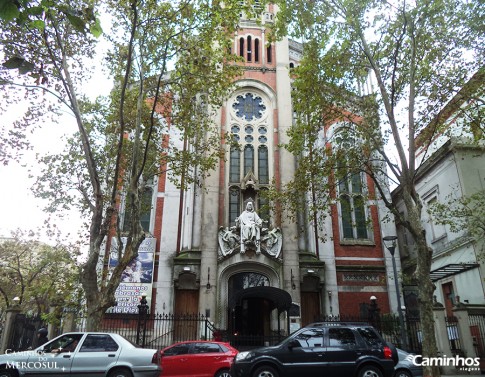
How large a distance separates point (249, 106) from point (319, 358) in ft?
59.5

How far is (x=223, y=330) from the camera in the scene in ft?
61.4

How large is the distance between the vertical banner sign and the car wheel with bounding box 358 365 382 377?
13.0 m

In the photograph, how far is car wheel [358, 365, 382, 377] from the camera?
9.43 m

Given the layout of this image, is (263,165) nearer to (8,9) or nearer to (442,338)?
(442,338)

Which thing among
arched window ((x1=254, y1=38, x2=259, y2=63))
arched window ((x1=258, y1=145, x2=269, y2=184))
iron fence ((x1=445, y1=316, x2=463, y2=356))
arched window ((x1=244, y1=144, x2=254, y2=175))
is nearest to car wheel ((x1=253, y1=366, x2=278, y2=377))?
iron fence ((x1=445, y1=316, x2=463, y2=356))

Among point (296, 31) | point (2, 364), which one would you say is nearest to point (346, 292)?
point (296, 31)

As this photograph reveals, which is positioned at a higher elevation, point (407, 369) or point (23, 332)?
point (23, 332)

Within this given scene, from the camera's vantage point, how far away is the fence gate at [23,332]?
16.6m

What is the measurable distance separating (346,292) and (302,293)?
93.6 inches

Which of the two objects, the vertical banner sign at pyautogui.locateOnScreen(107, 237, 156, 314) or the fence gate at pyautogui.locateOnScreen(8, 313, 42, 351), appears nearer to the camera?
the fence gate at pyautogui.locateOnScreen(8, 313, 42, 351)

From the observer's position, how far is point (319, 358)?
948 cm

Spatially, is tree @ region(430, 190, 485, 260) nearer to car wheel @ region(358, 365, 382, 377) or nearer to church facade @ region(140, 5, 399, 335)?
church facade @ region(140, 5, 399, 335)

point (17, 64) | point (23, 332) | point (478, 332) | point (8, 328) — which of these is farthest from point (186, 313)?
point (17, 64)

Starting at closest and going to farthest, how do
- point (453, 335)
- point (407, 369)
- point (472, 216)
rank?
point (407, 369) → point (453, 335) → point (472, 216)
